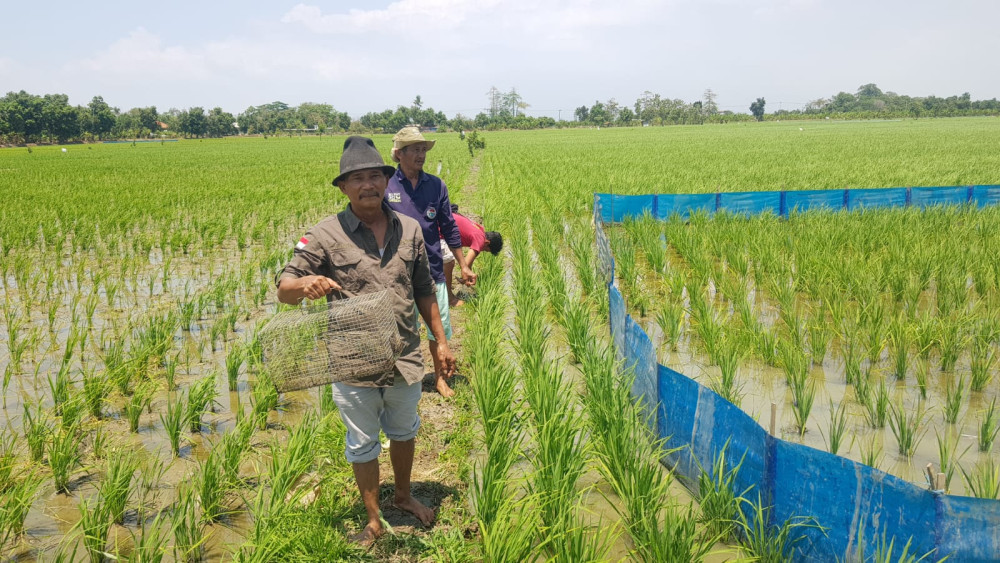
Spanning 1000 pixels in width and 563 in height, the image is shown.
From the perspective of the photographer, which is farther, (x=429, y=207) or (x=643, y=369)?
(x=429, y=207)

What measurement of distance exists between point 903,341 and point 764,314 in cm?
135

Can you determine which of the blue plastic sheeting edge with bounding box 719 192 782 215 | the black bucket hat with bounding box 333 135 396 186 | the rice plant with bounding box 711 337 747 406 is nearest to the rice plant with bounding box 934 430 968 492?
the rice plant with bounding box 711 337 747 406

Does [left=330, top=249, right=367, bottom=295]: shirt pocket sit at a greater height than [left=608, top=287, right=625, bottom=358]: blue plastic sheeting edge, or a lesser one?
greater

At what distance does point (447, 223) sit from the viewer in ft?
12.8

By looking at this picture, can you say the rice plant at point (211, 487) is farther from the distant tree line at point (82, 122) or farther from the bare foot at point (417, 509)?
the distant tree line at point (82, 122)

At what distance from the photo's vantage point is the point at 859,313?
13.9 feet

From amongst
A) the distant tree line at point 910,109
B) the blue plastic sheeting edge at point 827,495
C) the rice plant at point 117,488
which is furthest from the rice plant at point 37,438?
the distant tree line at point 910,109

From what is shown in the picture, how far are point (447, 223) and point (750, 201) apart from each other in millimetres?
7493

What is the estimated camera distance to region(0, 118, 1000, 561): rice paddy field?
227cm

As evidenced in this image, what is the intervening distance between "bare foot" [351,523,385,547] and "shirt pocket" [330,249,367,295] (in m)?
0.83

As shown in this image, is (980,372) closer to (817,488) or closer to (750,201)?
(817,488)

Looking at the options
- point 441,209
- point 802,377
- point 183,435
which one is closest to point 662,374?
point 802,377

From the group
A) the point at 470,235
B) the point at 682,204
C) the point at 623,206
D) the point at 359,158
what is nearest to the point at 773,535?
the point at 359,158

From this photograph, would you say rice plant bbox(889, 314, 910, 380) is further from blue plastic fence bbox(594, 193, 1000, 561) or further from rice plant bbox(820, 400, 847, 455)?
blue plastic fence bbox(594, 193, 1000, 561)
